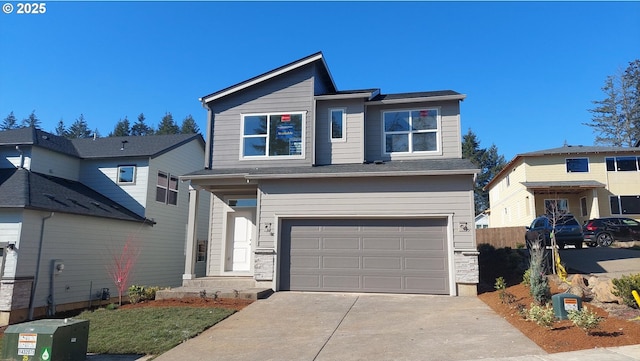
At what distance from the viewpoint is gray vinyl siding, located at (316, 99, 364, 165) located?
13156mm

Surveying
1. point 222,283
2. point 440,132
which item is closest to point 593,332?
point 440,132

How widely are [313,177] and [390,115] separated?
12.2 ft

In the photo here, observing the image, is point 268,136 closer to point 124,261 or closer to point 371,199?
point 371,199

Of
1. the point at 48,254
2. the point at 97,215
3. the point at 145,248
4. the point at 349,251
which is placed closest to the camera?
the point at 349,251

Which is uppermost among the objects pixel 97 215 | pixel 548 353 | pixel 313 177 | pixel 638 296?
pixel 313 177

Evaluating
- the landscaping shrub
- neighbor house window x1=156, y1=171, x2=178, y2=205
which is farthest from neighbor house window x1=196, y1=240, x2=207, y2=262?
the landscaping shrub

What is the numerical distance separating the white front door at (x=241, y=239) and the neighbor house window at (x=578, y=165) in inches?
800

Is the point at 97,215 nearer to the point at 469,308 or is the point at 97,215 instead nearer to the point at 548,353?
the point at 469,308

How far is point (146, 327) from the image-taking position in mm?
8453

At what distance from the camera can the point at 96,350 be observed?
721 centimetres

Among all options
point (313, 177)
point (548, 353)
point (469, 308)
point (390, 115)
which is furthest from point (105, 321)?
point (390, 115)

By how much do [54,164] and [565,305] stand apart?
59.6 feet

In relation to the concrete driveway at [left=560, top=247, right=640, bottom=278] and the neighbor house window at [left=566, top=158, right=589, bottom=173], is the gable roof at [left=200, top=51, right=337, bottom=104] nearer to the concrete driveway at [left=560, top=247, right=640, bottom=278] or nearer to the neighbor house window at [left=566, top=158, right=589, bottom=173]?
the concrete driveway at [left=560, top=247, right=640, bottom=278]

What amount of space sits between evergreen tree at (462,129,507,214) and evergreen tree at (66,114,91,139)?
218ft
